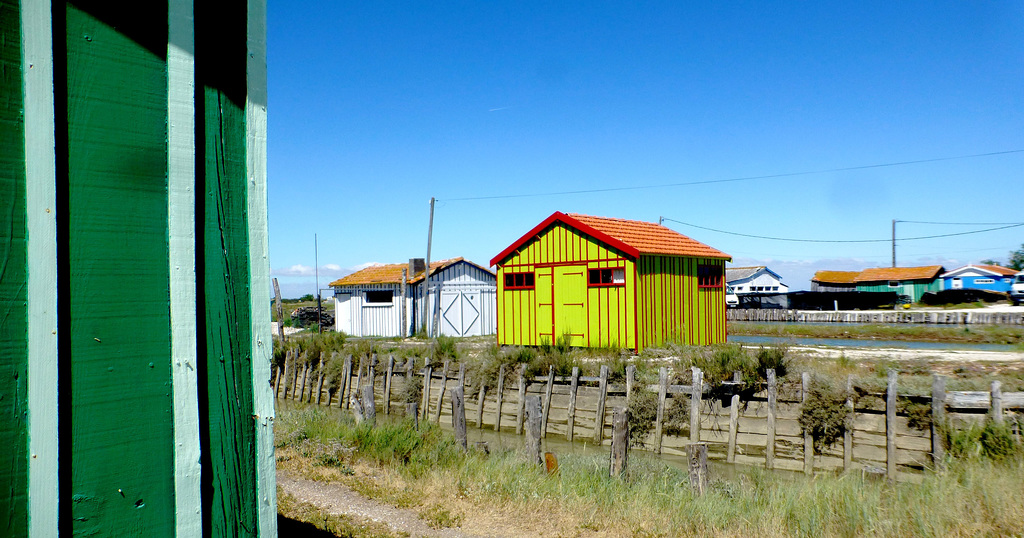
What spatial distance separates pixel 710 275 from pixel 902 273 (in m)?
40.9

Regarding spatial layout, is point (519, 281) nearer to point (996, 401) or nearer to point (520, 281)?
point (520, 281)

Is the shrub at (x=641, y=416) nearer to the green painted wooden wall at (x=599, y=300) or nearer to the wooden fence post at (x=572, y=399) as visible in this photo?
the wooden fence post at (x=572, y=399)

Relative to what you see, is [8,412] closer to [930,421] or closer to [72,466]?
[72,466]

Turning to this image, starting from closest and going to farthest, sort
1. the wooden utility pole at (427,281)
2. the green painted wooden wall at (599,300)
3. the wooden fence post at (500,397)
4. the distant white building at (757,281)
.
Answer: the wooden fence post at (500,397), the green painted wooden wall at (599,300), the wooden utility pole at (427,281), the distant white building at (757,281)

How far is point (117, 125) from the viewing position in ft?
6.08

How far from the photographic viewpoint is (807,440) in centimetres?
Answer: 1206

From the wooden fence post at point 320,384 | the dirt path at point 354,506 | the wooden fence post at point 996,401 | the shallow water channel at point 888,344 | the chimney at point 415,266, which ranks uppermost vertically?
the chimney at point 415,266

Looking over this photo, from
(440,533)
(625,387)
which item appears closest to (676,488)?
(440,533)

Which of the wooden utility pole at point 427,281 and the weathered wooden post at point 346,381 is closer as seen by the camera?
the weathered wooden post at point 346,381

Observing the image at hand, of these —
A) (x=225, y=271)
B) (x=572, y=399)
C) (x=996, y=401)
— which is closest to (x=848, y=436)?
(x=996, y=401)

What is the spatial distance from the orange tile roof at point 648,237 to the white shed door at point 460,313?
11203mm

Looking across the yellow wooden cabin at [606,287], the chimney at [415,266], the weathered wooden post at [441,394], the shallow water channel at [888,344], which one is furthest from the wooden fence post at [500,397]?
the chimney at [415,266]

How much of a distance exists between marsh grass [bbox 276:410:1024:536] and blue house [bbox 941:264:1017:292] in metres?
55.1

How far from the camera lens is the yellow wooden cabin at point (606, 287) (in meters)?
20.6
